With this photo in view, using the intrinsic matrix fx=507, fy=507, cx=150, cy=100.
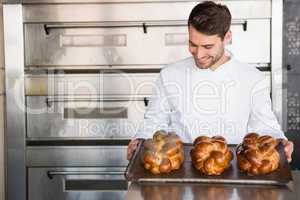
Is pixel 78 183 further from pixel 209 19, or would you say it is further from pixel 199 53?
pixel 209 19

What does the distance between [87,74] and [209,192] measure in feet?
4.70

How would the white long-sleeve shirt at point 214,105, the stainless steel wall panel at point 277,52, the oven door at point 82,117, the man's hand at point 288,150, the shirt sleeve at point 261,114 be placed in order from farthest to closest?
the oven door at point 82,117 → the stainless steel wall panel at point 277,52 → the white long-sleeve shirt at point 214,105 → the shirt sleeve at point 261,114 → the man's hand at point 288,150

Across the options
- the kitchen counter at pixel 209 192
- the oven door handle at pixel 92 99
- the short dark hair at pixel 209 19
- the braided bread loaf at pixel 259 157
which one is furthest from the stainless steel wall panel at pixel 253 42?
the kitchen counter at pixel 209 192

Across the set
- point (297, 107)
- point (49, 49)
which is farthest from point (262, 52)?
point (49, 49)

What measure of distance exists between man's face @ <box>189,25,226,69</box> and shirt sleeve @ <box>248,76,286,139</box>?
260 millimetres

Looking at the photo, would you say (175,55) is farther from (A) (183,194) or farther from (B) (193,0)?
(A) (183,194)

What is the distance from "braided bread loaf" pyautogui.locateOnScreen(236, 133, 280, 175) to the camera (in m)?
1.43

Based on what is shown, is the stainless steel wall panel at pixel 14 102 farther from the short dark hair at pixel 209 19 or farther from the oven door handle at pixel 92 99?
the short dark hair at pixel 209 19

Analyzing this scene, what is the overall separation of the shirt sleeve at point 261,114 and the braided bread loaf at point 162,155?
577 mm

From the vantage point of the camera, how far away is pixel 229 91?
2111mm

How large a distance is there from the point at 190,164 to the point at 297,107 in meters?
1.23

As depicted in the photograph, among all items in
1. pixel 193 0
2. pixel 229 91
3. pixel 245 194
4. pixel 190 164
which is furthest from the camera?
pixel 193 0

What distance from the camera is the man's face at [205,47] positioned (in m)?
1.84

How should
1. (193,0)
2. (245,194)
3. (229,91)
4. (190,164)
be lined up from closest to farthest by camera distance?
(245,194) → (190,164) → (229,91) → (193,0)
